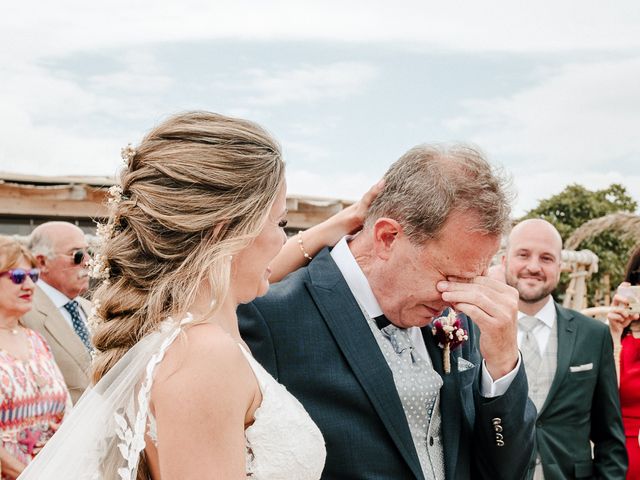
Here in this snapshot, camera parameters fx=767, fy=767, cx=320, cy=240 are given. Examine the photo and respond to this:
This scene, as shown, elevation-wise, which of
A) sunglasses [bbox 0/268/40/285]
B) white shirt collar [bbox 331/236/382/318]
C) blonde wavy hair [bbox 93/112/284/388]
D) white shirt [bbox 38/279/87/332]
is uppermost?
blonde wavy hair [bbox 93/112/284/388]

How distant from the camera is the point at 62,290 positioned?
6.28 m

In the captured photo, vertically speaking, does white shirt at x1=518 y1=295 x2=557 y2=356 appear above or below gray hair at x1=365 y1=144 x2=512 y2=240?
below

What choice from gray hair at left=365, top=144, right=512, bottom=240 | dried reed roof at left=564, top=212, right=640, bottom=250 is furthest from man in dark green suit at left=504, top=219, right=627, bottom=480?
dried reed roof at left=564, top=212, right=640, bottom=250

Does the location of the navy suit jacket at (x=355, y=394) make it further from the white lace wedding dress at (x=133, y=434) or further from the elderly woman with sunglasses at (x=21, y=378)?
the elderly woman with sunglasses at (x=21, y=378)

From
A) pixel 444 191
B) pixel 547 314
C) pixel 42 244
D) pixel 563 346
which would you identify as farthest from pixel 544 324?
pixel 42 244

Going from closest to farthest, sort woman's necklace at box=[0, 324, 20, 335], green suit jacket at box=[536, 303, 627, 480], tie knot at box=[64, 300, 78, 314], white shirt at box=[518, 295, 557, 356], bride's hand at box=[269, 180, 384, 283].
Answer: bride's hand at box=[269, 180, 384, 283]
green suit jacket at box=[536, 303, 627, 480]
woman's necklace at box=[0, 324, 20, 335]
white shirt at box=[518, 295, 557, 356]
tie knot at box=[64, 300, 78, 314]

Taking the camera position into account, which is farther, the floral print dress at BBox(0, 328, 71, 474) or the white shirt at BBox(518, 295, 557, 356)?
the white shirt at BBox(518, 295, 557, 356)

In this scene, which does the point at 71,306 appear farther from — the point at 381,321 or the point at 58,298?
the point at 381,321

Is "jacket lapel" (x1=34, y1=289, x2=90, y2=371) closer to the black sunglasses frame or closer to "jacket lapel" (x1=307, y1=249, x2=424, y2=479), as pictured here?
the black sunglasses frame

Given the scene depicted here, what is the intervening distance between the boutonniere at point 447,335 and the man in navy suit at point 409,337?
0.02 metres

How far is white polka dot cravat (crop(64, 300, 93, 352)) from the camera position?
615 cm

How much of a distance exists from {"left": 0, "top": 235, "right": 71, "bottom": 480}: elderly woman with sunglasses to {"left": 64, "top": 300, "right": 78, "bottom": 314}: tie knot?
104cm

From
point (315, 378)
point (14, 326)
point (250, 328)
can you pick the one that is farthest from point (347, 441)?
point (14, 326)

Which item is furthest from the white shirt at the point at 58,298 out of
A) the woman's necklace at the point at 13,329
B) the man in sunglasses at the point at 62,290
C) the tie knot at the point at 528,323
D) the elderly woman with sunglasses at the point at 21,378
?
the tie knot at the point at 528,323
